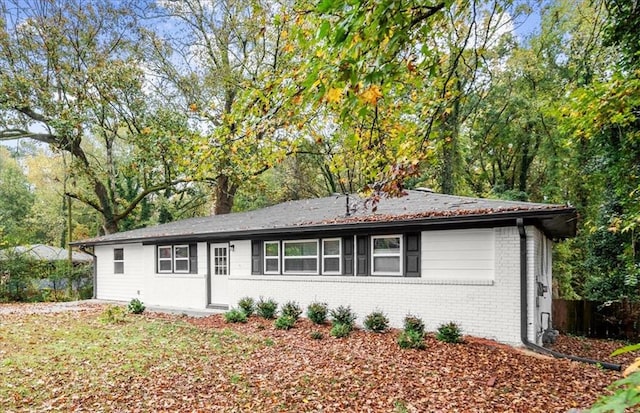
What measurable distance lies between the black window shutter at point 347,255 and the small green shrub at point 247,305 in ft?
9.38

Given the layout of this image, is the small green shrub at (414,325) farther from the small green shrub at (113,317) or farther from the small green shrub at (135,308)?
the small green shrub at (135,308)

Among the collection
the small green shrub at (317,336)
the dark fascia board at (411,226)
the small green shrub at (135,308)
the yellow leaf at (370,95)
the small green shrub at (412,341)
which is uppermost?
the yellow leaf at (370,95)

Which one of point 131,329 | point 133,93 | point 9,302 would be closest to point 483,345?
point 131,329

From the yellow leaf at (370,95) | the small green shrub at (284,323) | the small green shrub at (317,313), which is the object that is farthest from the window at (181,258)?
the yellow leaf at (370,95)

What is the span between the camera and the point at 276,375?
6047 mm

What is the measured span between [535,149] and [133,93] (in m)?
18.3

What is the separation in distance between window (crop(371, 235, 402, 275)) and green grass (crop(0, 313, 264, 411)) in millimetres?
3389

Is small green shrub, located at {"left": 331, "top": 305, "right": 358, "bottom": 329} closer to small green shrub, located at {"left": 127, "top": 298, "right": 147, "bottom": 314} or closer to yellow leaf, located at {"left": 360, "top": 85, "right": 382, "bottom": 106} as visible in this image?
small green shrub, located at {"left": 127, "top": 298, "right": 147, "bottom": 314}

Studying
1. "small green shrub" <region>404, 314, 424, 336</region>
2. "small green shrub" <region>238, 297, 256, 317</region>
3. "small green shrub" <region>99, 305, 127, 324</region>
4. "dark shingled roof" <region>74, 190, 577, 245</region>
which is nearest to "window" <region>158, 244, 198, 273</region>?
"dark shingled roof" <region>74, 190, 577, 245</region>

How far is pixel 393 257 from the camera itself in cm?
964

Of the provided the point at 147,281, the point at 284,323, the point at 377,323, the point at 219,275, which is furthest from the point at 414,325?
the point at 147,281

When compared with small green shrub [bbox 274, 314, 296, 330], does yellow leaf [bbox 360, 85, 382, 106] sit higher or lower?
higher

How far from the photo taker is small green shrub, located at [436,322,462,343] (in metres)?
7.80

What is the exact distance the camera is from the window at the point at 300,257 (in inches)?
429
